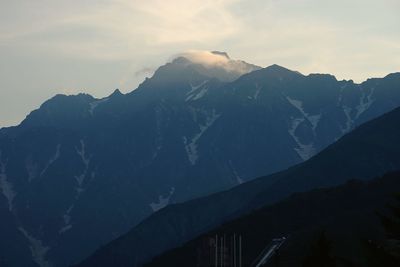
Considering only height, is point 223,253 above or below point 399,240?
below

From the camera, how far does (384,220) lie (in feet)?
210

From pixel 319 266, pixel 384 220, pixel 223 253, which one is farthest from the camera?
pixel 223 253

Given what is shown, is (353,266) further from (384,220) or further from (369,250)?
(384,220)

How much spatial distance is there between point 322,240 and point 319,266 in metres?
1.51

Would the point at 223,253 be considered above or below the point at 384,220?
below

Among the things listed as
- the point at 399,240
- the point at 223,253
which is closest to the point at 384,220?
the point at 399,240

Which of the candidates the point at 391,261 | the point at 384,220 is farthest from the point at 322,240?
the point at 384,220

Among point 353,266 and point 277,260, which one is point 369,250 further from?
point 277,260

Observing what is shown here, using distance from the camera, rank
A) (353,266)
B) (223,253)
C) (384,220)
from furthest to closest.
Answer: (223,253) < (384,220) < (353,266)

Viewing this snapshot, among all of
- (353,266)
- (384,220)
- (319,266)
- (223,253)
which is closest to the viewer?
(319,266)

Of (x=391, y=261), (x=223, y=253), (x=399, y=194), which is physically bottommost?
(x=223, y=253)

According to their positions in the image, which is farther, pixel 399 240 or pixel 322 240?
pixel 399 240

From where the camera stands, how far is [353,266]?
58938 mm

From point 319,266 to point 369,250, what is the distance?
6.68 m
